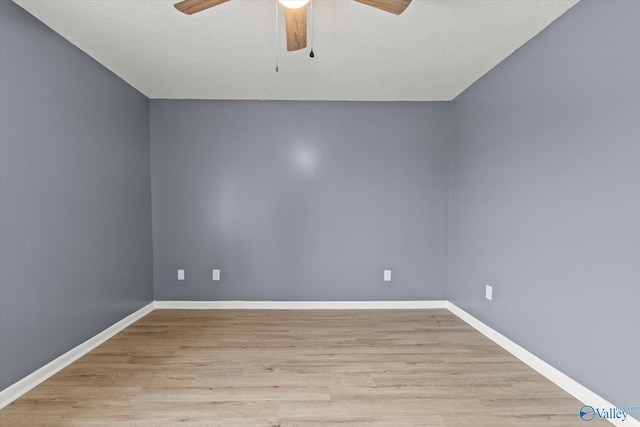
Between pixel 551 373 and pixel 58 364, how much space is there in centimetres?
329

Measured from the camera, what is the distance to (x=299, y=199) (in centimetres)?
341

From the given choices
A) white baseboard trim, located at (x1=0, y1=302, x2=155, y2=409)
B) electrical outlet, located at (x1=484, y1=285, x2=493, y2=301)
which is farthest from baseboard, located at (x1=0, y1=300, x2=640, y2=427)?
electrical outlet, located at (x1=484, y1=285, x2=493, y2=301)

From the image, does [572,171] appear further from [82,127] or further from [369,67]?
[82,127]

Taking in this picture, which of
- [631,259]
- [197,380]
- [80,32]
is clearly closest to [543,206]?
[631,259]

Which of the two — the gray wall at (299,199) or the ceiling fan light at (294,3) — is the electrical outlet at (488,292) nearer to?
the gray wall at (299,199)

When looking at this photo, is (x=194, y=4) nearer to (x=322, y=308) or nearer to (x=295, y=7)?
(x=295, y=7)

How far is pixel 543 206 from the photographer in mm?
2090

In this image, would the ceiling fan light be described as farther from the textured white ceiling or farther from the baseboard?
the baseboard

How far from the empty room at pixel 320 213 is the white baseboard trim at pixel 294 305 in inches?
1.0

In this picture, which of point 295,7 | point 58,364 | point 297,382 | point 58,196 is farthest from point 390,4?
point 58,364

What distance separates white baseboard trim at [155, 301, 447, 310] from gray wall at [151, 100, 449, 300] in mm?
68

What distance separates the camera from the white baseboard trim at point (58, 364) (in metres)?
1.75

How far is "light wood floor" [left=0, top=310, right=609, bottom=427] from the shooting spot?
165cm

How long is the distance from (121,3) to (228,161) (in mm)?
1730
